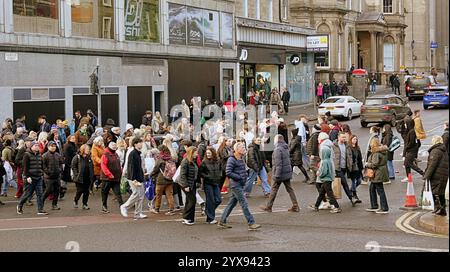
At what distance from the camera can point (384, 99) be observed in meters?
37.9

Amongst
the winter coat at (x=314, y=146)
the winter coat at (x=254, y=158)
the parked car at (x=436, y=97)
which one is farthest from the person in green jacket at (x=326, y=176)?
the parked car at (x=436, y=97)

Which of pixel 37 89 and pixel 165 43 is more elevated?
pixel 165 43

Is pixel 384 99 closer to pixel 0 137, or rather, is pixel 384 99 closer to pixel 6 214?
pixel 0 137

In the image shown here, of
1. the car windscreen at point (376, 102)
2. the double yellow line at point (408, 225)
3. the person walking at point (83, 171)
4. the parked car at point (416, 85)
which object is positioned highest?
the parked car at point (416, 85)

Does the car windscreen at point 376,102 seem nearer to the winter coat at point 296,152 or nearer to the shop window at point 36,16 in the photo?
the shop window at point 36,16

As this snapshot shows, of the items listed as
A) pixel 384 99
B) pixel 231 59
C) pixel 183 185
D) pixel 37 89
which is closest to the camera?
pixel 183 185

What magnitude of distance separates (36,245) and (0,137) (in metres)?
8.90

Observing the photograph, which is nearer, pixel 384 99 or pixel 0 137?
pixel 0 137

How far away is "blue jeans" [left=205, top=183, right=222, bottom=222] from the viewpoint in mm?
16031

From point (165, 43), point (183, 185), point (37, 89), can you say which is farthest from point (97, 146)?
point (165, 43)

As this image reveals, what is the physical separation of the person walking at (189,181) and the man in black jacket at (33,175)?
3.88 metres

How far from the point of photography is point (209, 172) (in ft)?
52.1

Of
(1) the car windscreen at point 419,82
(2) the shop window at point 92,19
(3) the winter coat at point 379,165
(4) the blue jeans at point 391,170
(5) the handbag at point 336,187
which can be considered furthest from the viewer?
(1) the car windscreen at point 419,82

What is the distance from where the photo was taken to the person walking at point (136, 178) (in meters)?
17.0
